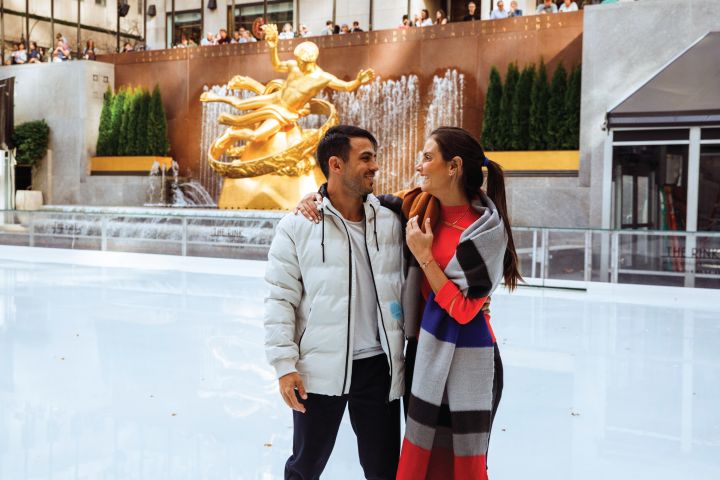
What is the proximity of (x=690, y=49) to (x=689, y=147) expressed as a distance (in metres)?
2.97

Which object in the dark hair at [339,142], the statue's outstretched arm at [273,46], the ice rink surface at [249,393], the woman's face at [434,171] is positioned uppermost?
the statue's outstretched arm at [273,46]

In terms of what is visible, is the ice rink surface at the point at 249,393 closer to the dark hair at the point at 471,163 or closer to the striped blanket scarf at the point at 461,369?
the striped blanket scarf at the point at 461,369

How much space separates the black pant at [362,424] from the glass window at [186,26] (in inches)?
957

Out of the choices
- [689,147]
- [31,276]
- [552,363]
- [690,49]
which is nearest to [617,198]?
[689,147]

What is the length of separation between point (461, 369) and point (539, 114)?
13207 mm

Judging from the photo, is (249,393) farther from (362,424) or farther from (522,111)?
(522,111)

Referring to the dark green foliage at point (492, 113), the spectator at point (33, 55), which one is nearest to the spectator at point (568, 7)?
the dark green foliage at point (492, 113)

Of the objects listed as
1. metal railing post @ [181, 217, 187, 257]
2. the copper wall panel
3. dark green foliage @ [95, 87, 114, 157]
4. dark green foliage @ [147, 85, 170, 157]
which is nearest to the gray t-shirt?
metal railing post @ [181, 217, 187, 257]

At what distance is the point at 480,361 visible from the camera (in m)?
2.00

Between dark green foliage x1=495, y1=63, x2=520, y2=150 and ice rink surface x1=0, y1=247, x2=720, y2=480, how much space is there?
24.0 feet

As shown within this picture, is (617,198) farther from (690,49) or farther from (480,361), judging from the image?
(480,361)

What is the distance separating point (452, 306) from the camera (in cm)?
194

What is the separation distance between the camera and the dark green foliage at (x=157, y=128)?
18953 millimetres

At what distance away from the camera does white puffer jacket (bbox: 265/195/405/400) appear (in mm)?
2104
